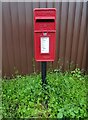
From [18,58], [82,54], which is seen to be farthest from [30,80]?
[82,54]

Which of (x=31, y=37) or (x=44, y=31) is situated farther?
(x=31, y=37)

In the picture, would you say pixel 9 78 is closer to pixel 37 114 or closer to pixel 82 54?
pixel 37 114

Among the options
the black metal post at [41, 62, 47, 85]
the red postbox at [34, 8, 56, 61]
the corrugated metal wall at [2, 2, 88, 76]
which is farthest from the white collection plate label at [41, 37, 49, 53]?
the corrugated metal wall at [2, 2, 88, 76]

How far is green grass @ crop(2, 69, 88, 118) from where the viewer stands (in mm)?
2904

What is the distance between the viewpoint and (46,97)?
121 inches

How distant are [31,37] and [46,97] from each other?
100cm

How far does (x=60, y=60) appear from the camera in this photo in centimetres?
363

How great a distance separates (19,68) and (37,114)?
1058 millimetres

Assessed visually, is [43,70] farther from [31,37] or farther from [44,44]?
[31,37]

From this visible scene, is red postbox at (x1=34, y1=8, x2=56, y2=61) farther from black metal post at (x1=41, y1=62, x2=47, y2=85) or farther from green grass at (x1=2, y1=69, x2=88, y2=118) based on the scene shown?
green grass at (x1=2, y1=69, x2=88, y2=118)

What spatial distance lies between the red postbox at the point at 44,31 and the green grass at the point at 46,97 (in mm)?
612

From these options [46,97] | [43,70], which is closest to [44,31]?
[43,70]

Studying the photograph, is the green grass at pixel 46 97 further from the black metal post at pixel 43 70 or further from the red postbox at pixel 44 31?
the red postbox at pixel 44 31

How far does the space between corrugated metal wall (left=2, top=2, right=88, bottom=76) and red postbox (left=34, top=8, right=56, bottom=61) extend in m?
0.55
